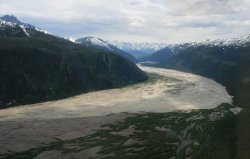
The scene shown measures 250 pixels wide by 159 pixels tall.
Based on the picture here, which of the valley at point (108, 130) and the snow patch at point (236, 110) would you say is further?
the snow patch at point (236, 110)

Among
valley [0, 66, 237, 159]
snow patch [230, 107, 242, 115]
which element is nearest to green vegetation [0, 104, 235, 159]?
valley [0, 66, 237, 159]

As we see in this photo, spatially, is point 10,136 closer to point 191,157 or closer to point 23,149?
point 23,149

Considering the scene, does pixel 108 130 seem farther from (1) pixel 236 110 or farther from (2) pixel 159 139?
(1) pixel 236 110

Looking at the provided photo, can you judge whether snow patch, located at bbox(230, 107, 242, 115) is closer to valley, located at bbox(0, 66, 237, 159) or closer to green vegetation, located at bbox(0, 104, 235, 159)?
valley, located at bbox(0, 66, 237, 159)

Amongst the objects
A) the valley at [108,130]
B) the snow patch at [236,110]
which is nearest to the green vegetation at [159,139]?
the valley at [108,130]

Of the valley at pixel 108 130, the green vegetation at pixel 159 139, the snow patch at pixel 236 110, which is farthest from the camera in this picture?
the snow patch at pixel 236 110

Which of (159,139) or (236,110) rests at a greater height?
(236,110)

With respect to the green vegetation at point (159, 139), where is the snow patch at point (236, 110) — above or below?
above

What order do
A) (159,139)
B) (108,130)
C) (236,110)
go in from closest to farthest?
(159,139)
(108,130)
(236,110)

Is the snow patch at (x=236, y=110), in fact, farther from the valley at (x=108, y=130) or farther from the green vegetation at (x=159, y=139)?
the green vegetation at (x=159, y=139)

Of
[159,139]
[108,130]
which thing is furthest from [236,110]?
[108,130]
